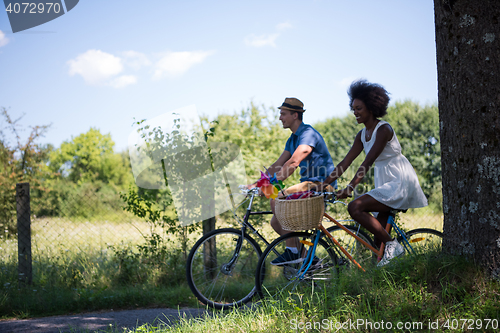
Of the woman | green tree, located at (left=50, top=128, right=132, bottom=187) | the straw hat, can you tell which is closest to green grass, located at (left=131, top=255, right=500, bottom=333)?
the woman

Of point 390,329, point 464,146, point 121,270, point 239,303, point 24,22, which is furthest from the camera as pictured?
point 24,22

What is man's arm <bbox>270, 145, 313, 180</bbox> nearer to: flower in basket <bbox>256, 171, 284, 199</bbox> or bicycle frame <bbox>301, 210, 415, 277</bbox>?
flower in basket <bbox>256, 171, 284, 199</bbox>

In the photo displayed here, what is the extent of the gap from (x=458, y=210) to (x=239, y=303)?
2233mm

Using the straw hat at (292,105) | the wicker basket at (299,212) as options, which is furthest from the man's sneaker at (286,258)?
the straw hat at (292,105)

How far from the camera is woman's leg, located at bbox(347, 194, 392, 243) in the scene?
342 cm

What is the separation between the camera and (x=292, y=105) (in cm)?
418

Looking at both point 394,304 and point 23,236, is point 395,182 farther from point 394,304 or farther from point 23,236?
point 23,236

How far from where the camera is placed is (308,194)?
3346 millimetres

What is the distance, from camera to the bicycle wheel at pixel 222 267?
12.4 feet

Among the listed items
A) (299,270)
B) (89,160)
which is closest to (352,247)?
(299,270)

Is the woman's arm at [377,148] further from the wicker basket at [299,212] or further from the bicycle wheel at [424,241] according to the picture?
the bicycle wheel at [424,241]

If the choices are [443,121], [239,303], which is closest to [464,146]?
[443,121]

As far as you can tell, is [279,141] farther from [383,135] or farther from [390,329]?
[390,329]

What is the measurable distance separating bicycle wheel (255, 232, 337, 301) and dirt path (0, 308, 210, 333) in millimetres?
647
